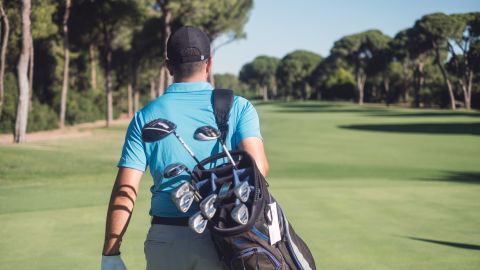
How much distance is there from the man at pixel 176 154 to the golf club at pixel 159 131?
0.15 metres

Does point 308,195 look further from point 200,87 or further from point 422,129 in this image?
point 422,129

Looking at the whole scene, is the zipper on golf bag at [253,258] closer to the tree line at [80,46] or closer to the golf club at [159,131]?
the golf club at [159,131]

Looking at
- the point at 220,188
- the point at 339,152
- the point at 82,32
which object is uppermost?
the point at 82,32

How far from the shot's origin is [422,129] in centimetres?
3822

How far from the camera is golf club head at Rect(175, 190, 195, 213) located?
257 centimetres

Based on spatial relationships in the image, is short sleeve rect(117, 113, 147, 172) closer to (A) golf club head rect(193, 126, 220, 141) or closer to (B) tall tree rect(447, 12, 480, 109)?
(A) golf club head rect(193, 126, 220, 141)

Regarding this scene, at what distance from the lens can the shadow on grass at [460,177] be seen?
625 inches

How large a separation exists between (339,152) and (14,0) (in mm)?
19723

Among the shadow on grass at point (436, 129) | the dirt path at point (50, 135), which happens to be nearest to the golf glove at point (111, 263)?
the dirt path at point (50, 135)

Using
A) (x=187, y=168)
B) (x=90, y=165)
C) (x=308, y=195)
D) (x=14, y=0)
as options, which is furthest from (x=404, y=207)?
(x=14, y=0)

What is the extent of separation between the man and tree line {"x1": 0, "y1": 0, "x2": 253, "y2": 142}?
2463 centimetres

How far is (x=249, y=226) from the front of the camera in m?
2.59

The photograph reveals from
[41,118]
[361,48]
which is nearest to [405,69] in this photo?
[361,48]

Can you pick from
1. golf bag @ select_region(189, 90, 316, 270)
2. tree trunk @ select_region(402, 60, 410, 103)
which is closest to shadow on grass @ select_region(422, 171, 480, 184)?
golf bag @ select_region(189, 90, 316, 270)
